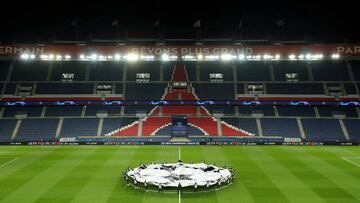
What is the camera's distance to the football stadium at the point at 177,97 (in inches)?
1594

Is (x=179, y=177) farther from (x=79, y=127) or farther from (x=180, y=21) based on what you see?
(x=180, y=21)

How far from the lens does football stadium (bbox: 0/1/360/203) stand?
40.5 metres

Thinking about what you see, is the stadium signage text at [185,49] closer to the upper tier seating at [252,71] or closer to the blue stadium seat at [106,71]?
the upper tier seating at [252,71]

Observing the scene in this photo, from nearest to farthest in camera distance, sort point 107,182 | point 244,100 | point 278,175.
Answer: point 107,182, point 278,175, point 244,100

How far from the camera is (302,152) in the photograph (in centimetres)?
4141

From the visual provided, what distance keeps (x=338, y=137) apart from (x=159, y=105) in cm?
2792

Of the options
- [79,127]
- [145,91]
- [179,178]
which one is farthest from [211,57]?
[179,178]

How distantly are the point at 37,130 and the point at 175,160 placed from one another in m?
26.6

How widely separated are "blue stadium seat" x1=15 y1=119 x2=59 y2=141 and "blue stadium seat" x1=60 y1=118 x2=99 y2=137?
5.14ft

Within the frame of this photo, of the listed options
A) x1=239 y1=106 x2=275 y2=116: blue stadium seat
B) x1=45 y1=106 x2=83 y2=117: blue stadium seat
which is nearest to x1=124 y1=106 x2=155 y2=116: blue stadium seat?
x1=45 y1=106 x2=83 y2=117: blue stadium seat

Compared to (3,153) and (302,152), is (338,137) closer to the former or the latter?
(302,152)

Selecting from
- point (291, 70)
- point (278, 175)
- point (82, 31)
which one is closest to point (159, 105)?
point (82, 31)

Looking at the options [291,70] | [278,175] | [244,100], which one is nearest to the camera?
[278,175]

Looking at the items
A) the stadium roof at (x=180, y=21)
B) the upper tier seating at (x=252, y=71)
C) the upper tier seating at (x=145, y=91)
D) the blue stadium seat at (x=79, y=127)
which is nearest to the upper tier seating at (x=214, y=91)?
the upper tier seating at (x=252, y=71)
